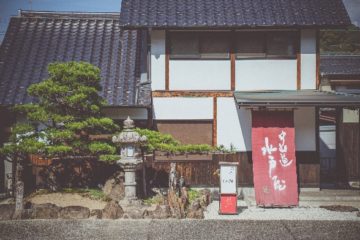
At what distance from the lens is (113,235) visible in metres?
9.01

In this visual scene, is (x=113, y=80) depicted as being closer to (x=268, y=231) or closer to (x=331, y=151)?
(x=268, y=231)

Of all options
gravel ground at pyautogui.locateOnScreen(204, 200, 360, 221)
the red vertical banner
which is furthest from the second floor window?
gravel ground at pyautogui.locateOnScreen(204, 200, 360, 221)

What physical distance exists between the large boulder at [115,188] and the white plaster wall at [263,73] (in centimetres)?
518

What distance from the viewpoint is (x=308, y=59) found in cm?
1409

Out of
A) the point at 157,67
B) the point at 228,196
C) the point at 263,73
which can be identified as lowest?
the point at 228,196

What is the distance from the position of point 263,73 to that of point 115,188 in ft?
21.2

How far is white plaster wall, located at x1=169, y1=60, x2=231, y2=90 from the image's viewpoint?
45.9 ft

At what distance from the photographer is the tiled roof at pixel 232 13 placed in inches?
546

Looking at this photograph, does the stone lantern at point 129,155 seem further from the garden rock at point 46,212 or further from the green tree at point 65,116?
the garden rock at point 46,212

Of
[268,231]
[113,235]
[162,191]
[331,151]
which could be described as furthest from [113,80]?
[331,151]

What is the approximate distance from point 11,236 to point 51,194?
12.4 ft

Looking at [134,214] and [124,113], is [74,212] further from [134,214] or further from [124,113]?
[124,113]

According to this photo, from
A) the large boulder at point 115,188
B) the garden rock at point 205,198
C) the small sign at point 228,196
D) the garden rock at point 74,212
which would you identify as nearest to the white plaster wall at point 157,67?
the large boulder at point 115,188

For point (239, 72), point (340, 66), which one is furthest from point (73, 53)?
point (340, 66)
